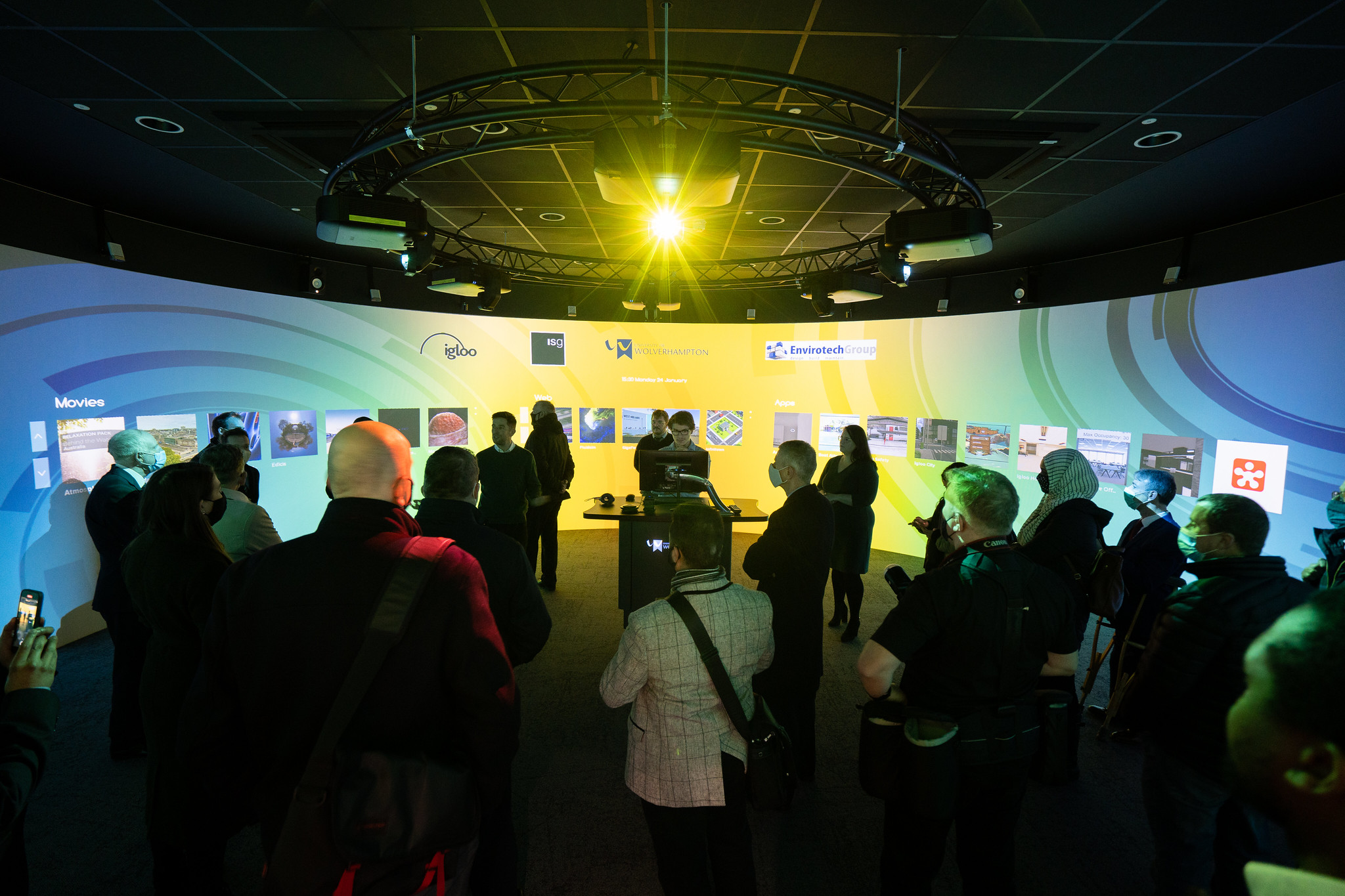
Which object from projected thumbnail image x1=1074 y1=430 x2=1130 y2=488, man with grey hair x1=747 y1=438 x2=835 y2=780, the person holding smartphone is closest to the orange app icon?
projected thumbnail image x1=1074 y1=430 x2=1130 y2=488

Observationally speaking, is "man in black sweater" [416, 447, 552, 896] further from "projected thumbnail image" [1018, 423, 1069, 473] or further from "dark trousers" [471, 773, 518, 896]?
"projected thumbnail image" [1018, 423, 1069, 473]

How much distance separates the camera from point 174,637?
77.6 inches

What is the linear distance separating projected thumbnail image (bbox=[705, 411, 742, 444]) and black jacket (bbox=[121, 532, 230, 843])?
24.4 feet

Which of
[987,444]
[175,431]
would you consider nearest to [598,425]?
[175,431]

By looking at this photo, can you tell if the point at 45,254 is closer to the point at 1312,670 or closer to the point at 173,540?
the point at 173,540

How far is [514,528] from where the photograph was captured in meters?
4.85

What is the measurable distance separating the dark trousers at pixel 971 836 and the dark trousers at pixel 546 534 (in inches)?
169

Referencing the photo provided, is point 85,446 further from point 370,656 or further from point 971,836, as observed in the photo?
point 971,836

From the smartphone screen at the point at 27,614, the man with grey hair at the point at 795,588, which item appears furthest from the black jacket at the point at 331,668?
the man with grey hair at the point at 795,588

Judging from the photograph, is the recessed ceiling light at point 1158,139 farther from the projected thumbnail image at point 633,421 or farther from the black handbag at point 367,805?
the projected thumbnail image at point 633,421

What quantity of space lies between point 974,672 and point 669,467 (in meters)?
2.85

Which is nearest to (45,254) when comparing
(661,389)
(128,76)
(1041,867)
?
(128,76)

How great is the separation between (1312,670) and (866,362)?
7.83 metres

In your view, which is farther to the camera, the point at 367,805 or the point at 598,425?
the point at 598,425
